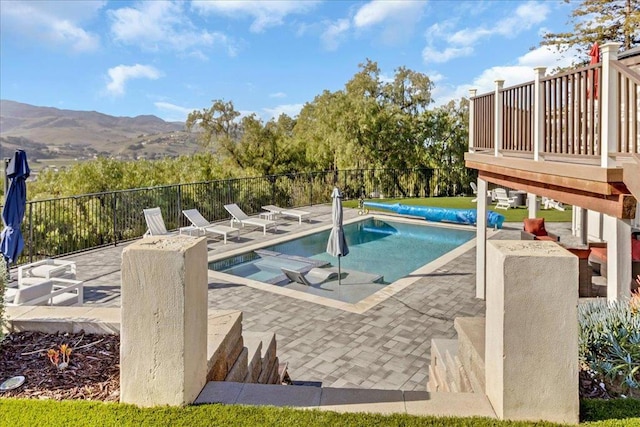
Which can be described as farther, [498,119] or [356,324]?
[498,119]

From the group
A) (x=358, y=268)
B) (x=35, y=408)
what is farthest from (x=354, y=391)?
(x=358, y=268)

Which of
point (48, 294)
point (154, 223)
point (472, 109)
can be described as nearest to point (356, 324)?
point (48, 294)

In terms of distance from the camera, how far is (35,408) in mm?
2715

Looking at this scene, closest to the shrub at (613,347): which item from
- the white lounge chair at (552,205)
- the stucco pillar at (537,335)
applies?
the stucco pillar at (537,335)

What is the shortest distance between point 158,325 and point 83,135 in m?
44.9

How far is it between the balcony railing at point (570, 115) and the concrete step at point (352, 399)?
2874 mm

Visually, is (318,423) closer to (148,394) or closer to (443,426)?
(443,426)

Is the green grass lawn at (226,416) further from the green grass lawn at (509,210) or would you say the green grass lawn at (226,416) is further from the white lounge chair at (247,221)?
the green grass lawn at (509,210)

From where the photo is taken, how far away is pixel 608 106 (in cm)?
404

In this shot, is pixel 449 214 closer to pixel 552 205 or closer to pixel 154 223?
pixel 552 205

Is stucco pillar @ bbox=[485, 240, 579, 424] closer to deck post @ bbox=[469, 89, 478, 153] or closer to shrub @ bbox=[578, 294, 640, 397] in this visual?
shrub @ bbox=[578, 294, 640, 397]

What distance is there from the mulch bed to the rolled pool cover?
13.3 metres

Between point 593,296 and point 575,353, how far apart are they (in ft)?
18.6

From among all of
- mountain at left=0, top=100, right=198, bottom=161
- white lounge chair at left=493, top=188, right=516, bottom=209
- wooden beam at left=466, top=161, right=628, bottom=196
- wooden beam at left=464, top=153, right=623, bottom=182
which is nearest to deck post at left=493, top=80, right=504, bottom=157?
wooden beam at left=464, top=153, right=623, bottom=182
